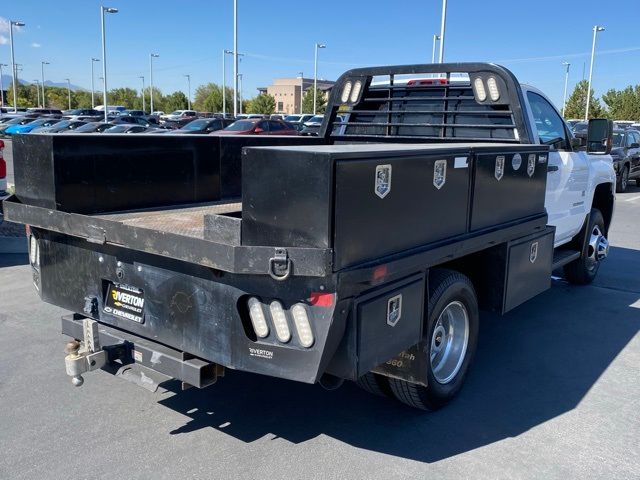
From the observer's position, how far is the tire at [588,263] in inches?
284

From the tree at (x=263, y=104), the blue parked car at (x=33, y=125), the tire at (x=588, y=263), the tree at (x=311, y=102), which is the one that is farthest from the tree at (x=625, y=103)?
the tire at (x=588, y=263)

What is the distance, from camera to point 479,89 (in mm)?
5418

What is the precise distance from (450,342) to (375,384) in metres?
0.64

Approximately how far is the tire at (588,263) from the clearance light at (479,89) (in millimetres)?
2539

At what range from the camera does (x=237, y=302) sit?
3.14 m

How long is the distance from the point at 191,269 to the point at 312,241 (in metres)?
0.78

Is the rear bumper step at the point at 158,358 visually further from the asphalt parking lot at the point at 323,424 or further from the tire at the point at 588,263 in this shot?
the tire at the point at 588,263

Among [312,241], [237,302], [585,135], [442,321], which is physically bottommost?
[442,321]

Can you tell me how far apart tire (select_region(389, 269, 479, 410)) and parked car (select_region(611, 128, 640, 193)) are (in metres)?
15.8

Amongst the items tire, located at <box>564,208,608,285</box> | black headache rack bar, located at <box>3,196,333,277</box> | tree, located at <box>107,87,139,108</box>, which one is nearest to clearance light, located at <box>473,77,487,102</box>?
tire, located at <box>564,208,608,285</box>

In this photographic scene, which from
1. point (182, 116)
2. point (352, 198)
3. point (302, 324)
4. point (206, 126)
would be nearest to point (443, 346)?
point (302, 324)

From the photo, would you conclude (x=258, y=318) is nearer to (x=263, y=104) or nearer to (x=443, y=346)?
(x=443, y=346)

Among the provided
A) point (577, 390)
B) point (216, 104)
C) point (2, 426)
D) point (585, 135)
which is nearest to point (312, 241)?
point (2, 426)

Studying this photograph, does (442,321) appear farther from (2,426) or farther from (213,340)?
(2,426)
